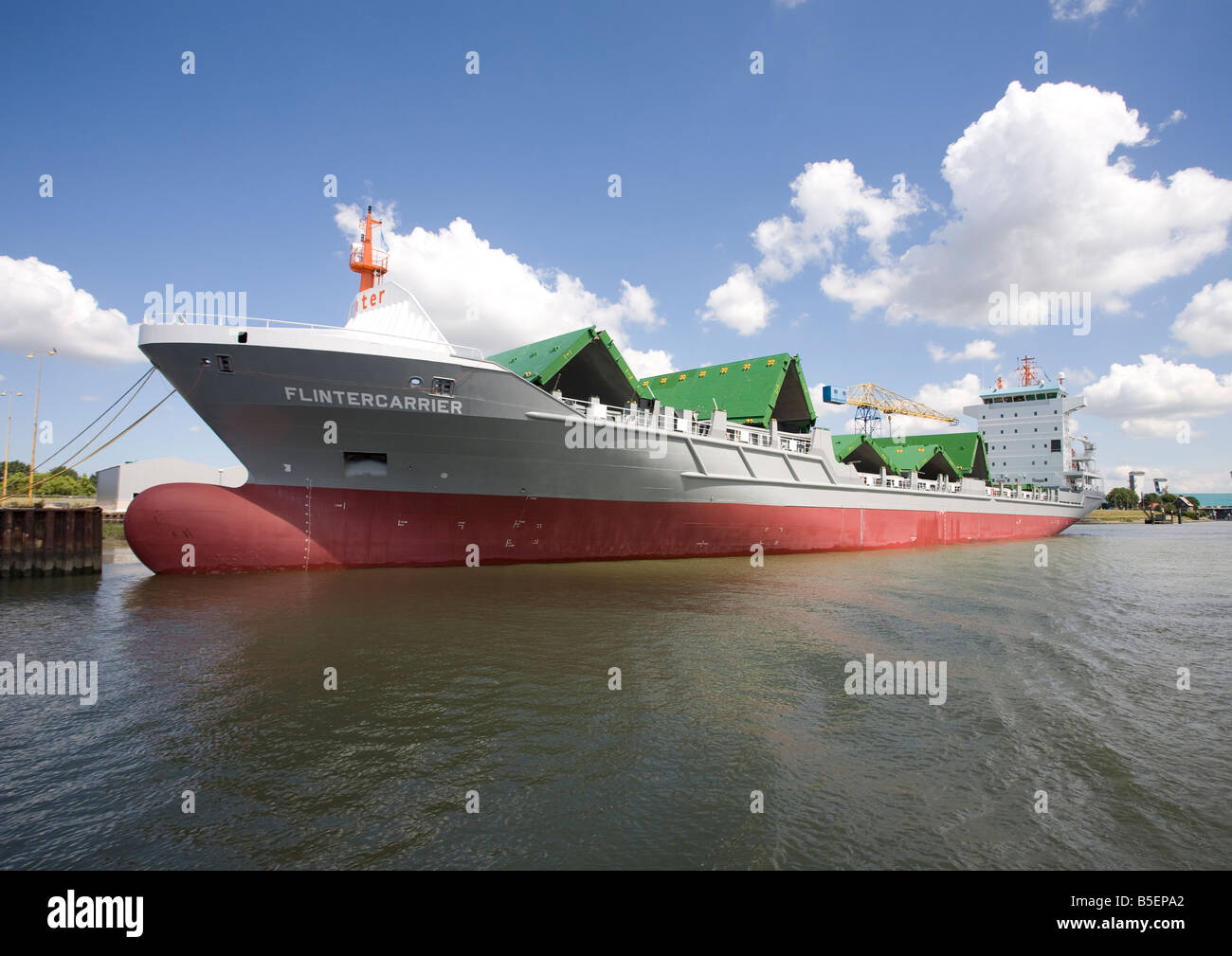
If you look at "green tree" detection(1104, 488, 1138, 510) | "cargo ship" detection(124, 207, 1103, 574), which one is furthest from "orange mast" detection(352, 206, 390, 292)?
"green tree" detection(1104, 488, 1138, 510)

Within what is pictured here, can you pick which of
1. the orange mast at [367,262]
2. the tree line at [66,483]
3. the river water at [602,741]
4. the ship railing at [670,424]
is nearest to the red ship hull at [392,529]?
the ship railing at [670,424]

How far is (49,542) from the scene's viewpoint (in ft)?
44.1

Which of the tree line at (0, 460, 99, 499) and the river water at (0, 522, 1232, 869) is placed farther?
the tree line at (0, 460, 99, 499)

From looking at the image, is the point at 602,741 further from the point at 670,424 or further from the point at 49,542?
the point at 49,542

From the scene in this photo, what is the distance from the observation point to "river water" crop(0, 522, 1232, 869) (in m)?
3.13

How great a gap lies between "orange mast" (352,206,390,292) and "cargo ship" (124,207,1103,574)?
0.06 meters

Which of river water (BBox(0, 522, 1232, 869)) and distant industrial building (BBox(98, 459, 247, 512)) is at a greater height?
distant industrial building (BBox(98, 459, 247, 512))

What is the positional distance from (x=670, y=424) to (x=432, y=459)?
7032mm

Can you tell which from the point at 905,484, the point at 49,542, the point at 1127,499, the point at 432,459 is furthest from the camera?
the point at 1127,499

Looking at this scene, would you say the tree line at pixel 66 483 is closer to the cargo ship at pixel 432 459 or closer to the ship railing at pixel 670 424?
the cargo ship at pixel 432 459

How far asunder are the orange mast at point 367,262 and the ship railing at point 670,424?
7.23m

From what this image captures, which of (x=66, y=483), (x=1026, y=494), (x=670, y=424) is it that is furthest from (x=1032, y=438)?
(x=66, y=483)

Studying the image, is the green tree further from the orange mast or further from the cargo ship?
the orange mast

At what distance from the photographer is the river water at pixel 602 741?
3.13m
